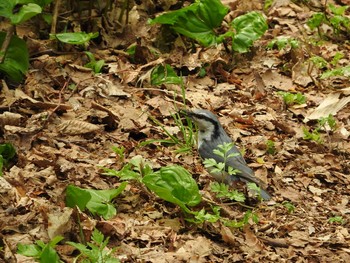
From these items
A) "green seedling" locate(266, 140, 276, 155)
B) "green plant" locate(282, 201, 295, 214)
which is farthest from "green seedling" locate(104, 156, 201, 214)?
"green seedling" locate(266, 140, 276, 155)

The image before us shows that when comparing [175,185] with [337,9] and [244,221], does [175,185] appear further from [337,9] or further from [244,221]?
[337,9]

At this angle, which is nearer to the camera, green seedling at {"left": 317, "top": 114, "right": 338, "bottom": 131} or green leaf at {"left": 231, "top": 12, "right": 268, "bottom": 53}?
green seedling at {"left": 317, "top": 114, "right": 338, "bottom": 131}

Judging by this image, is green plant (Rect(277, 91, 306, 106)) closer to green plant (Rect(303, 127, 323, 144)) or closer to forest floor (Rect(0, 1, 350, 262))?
forest floor (Rect(0, 1, 350, 262))

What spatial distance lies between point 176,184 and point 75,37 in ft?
8.62

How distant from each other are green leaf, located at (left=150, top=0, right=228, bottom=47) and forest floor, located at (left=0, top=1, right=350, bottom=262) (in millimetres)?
267

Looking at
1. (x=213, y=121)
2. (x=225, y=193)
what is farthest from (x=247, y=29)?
(x=225, y=193)

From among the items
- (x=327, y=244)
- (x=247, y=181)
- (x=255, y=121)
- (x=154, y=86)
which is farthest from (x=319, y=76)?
(x=327, y=244)

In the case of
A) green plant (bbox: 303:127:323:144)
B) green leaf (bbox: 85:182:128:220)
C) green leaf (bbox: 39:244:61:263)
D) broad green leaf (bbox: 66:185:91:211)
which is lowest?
green plant (bbox: 303:127:323:144)

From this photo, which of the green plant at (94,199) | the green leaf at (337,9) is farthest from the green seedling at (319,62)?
the green plant at (94,199)

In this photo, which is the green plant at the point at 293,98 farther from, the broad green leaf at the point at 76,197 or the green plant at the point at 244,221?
the broad green leaf at the point at 76,197

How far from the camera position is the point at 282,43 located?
30.2 ft

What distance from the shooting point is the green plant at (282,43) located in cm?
905

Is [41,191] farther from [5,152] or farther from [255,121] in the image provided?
[255,121]

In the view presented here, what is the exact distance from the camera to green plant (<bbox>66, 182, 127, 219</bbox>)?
18.0 feet
